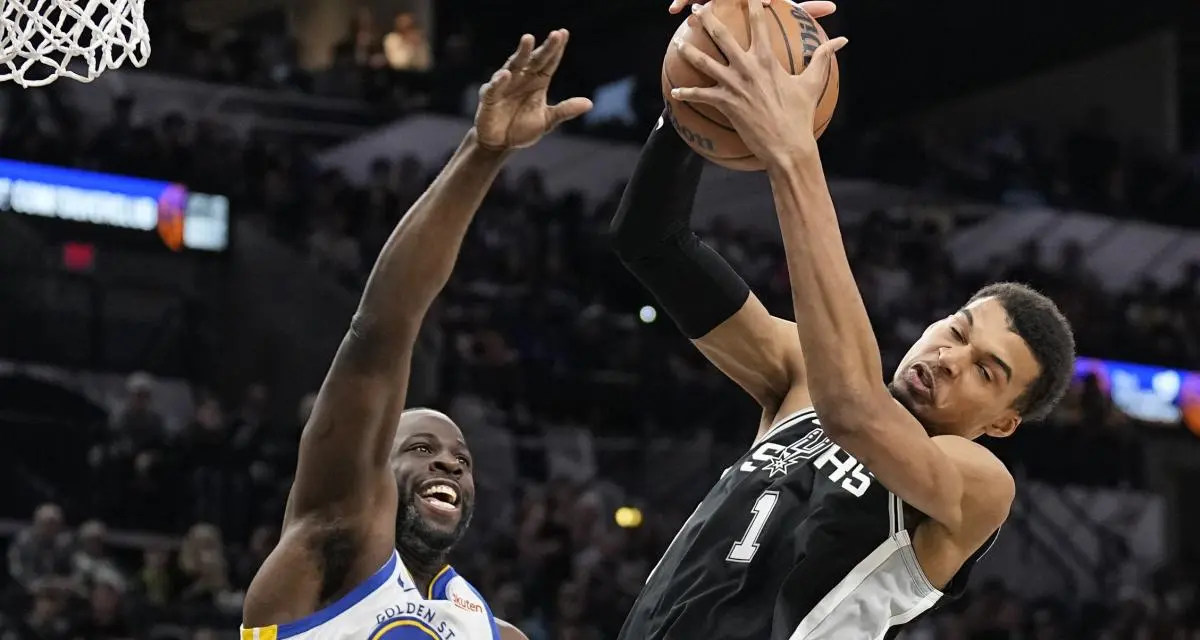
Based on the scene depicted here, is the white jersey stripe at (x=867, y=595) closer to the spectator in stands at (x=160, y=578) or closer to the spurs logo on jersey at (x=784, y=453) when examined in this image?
the spurs logo on jersey at (x=784, y=453)

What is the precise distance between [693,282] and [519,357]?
7.81 m

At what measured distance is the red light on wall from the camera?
1203 centimetres

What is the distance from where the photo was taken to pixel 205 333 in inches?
481

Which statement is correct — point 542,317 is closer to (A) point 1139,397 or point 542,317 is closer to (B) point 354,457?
(A) point 1139,397

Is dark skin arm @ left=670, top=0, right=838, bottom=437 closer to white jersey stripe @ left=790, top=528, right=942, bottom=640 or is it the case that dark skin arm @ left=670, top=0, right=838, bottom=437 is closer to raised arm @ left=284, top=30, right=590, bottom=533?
white jersey stripe @ left=790, top=528, right=942, bottom=640

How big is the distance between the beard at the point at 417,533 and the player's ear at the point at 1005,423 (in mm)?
1188

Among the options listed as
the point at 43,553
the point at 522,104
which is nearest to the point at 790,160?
the point at 522,104

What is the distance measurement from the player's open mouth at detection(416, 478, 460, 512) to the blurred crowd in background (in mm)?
4772

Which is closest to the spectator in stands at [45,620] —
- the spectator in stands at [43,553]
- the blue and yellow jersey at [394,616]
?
the spectator in stands at [43,553]

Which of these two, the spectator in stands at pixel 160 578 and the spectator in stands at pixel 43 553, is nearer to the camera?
the spectator in stands at pixel 43 553

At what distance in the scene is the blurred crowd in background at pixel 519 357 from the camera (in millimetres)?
9258

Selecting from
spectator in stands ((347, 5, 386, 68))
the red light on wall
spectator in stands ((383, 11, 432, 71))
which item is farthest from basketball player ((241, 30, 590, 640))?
spectator in stands ((383, 11, 432, 71))

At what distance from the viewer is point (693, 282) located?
408 cm

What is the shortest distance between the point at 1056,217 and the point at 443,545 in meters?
13.1
